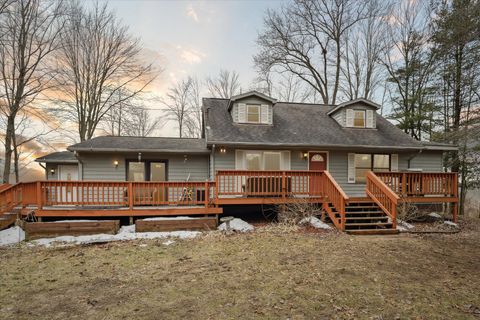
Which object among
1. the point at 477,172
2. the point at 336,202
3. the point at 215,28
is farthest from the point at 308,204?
the point at 215,28

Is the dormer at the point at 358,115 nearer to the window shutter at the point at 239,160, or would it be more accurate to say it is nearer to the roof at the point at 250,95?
the roof at the point at 250,95

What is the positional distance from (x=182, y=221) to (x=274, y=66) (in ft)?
54.6

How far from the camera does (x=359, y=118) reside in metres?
12.4

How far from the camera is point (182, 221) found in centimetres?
766

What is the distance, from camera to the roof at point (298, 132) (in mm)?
10328

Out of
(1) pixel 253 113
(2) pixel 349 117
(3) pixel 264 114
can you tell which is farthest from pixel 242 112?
(2) pixel 349 117

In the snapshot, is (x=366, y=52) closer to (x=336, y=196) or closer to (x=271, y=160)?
(x=271, y=160)

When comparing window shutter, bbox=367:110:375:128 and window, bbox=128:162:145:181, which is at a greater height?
window shutter, bbox=367:110:375:128

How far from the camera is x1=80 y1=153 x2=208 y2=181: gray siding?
34.2 ft

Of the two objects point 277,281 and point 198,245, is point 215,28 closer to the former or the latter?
point 198,245

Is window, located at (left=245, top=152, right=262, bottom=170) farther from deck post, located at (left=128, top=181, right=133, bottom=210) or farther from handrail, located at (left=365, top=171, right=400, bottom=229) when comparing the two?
deck post, located at (left=128, top=181, right=133, bottom=210)

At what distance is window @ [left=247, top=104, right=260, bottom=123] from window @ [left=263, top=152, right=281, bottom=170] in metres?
1.85

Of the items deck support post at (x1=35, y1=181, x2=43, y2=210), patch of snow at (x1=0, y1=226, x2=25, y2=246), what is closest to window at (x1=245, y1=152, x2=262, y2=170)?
deck support post at (x1=35, y1=181, x2=43, y2=210)

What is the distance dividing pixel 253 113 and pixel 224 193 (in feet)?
16.0
